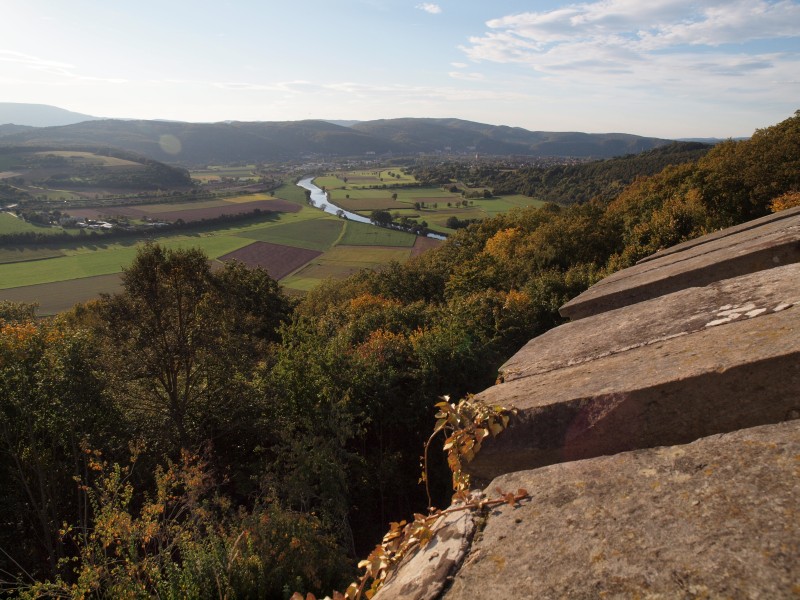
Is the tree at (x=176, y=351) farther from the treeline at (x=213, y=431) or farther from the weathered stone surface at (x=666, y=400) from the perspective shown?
the weathered stone surface at (x=666, y=400)

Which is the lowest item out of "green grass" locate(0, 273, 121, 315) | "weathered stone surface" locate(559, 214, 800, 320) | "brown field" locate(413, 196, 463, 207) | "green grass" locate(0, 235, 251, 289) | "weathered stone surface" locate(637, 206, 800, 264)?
"green grass" locate(0, 273, 121, 315)

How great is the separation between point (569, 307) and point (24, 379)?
12.2m

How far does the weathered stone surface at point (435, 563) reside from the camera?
7.59ft

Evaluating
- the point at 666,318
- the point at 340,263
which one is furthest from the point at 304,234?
the point at 666,318

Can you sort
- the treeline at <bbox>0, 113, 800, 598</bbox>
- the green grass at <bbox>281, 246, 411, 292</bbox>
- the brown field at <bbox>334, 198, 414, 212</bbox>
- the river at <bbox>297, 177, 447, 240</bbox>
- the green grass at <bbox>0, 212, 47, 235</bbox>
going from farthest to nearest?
the brown field at <bbox>334, 198, 414, 212</bbox> < the river at <bbox>297, 177, 447, 240</bbox> < the green grass at <bbox>0, 212, 47, 235</bbox> < the green grass at <bbox>281, 246, 411, 292</bbox> < the treeline at <bbox>0, 113, 800, 598</bbox>

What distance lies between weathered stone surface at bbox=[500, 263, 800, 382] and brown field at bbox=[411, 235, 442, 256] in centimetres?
6837

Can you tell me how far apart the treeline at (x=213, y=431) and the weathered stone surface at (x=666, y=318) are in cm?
488

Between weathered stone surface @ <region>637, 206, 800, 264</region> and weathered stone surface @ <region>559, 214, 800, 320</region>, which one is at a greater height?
weathered stone surface @ <region>637, 206, 800, 264</region>

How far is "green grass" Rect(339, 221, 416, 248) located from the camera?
83331 millimetres

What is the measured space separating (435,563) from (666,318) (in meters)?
3.19

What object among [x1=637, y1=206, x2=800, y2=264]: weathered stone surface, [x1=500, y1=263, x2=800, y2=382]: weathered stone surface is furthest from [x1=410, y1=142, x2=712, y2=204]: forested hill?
[x1=500, y1=263, x2=800, y2=382]: weathered stone surface

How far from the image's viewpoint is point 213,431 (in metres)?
13.7

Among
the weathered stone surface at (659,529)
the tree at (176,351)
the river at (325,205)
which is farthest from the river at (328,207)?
the weathered stone surface at (659,529)

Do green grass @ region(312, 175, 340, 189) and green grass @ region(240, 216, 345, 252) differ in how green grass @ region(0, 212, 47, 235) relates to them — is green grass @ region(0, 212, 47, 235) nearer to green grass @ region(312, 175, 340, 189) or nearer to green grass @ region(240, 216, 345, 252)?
green grass @ region(240, 216, 345, 252)
